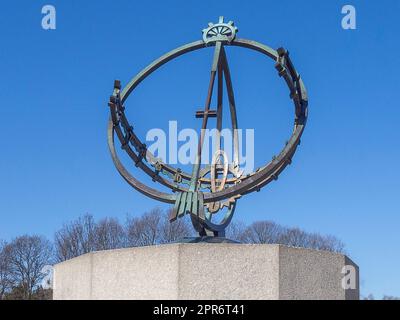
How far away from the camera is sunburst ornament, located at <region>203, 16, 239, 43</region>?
45.5 feet

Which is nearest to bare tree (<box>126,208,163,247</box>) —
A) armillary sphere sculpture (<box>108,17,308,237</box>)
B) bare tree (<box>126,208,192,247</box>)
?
bare tree (<box>126,208,192,247</box>)

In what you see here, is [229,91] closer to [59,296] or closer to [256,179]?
[256,179]

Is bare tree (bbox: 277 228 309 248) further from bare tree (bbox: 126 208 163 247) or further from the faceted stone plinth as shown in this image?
the faceted stone plinth

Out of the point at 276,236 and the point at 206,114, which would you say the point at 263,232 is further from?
the point at 206,114

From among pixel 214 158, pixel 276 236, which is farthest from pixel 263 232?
pixel 214 158

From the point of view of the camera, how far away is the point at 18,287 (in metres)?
38.3

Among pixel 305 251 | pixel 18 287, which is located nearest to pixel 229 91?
pixel 305 251

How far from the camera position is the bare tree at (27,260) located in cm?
3957

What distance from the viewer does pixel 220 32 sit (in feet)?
45.8

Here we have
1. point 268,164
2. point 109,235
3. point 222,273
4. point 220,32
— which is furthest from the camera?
point 109,235

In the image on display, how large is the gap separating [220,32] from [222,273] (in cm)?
572

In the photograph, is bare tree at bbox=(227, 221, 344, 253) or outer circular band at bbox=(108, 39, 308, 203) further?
bare tree at bbox=(227, 221, 344, 253)

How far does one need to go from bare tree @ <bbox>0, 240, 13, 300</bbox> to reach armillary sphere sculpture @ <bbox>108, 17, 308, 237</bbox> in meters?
27.1
